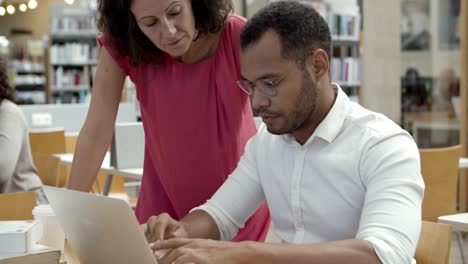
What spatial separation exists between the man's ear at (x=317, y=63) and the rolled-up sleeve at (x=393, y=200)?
0.60 feet

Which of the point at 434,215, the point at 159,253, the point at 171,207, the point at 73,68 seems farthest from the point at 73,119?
the point at 159,253

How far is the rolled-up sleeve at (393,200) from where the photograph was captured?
4.34 ft

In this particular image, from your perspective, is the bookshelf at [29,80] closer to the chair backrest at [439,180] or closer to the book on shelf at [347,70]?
Result: the book on shelf at [347,70]

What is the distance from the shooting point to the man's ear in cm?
153

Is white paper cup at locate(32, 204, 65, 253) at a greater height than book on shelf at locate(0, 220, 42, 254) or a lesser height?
lesser

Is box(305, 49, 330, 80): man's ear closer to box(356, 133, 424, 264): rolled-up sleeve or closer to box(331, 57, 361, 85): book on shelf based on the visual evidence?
box(356, 133, 424, 264): rolled-up sleeve

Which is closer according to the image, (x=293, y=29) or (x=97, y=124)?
(x=293, y=29)

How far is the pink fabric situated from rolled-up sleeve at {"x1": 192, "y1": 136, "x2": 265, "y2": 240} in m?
0.13

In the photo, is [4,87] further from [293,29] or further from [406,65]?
[406,65]

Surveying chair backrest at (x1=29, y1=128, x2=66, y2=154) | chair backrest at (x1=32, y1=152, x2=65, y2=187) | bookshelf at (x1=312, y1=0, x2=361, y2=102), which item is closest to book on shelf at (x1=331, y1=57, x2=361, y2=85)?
bookshelf at (x1=312, y1=0, x2=361, y2=102)

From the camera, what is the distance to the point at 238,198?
1.76 meters

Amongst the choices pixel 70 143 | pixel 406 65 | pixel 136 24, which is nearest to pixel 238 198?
pixel 136 24

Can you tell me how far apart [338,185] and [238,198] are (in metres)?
0.29

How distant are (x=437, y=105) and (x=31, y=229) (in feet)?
16.8
